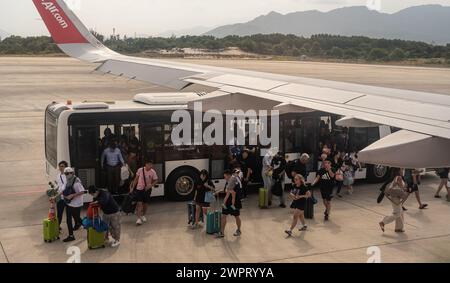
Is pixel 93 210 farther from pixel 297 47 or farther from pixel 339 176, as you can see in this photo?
pixel 297 47

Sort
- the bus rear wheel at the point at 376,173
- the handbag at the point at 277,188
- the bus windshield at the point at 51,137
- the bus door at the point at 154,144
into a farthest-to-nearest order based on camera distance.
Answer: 1. the bus rear wheel at the point at 376,173
2. the handbag at the point at 277,188
3. the bus door at the point at 154,144
4. the bus windshield at the point at 51,137

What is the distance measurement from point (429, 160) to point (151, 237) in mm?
6370

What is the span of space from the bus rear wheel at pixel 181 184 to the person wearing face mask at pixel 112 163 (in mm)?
1498

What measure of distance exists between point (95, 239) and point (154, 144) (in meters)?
3.74

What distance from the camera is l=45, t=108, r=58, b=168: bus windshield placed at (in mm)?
13305

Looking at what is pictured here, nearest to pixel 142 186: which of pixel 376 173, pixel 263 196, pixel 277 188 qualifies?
pixel 263 196

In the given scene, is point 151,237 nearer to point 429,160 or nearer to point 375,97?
point 375,97

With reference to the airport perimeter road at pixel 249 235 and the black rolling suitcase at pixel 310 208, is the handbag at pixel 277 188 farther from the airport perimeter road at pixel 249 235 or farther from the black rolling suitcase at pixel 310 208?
the black rolling suitcase at pixel 310 208

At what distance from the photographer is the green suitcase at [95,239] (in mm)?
10516

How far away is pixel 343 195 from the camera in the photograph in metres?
15.3

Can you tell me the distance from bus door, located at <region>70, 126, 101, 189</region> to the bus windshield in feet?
1.99

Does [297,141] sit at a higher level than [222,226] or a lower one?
higher

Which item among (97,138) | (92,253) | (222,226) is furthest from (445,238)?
(97,138)

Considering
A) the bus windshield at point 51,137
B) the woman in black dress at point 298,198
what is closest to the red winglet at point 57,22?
the bus windshield at point 51,137
